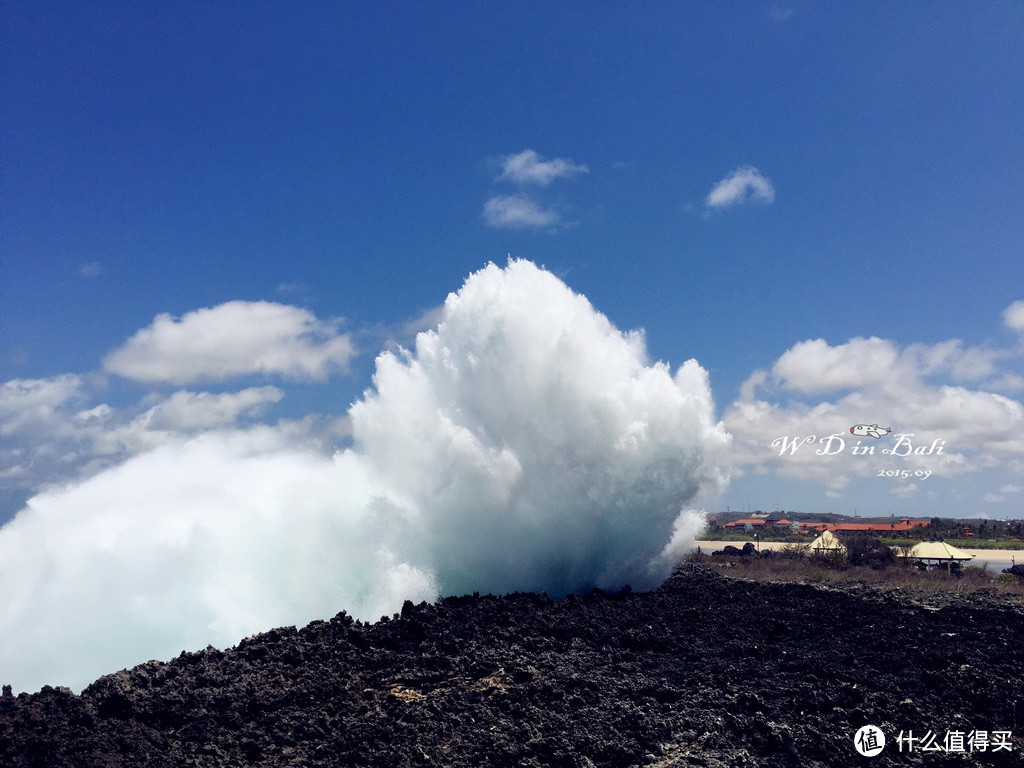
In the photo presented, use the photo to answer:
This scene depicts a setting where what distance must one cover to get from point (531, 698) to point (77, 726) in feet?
25.4

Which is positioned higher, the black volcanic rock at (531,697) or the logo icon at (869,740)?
→ the black volcanic rock at (531,697)

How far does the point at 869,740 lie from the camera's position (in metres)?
13.1

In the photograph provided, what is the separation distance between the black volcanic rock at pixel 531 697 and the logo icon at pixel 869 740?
6.5 inches

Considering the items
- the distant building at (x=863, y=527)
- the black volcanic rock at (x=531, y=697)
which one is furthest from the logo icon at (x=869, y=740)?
the distant building at (x=863, y=527)

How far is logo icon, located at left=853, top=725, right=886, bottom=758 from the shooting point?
42.0ft

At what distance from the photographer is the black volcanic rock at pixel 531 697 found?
1318cm

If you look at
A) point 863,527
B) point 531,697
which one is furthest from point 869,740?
point 863,527

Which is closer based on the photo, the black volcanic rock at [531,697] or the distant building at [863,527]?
the black volcanic rock at [531,697]

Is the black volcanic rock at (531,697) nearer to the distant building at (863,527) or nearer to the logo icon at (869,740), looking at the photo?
the logo icon at (869,740)

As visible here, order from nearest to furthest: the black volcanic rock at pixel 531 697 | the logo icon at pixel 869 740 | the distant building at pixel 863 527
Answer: the logo icon at pixel 869 740 < the black volcanic rock at pixel 531 697 < the distant building at pixel 863 527

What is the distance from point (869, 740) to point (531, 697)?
218 inches

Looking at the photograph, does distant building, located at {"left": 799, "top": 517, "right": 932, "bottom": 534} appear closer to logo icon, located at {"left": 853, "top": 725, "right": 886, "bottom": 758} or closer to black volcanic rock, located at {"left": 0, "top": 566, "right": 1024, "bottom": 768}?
black volcanic rock, located at {"left": 0, "top": 566, "right": 1024, "bottom": 768}

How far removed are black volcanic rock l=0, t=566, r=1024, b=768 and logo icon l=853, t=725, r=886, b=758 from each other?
0.16m

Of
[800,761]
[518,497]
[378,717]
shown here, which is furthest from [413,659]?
[518,497]
